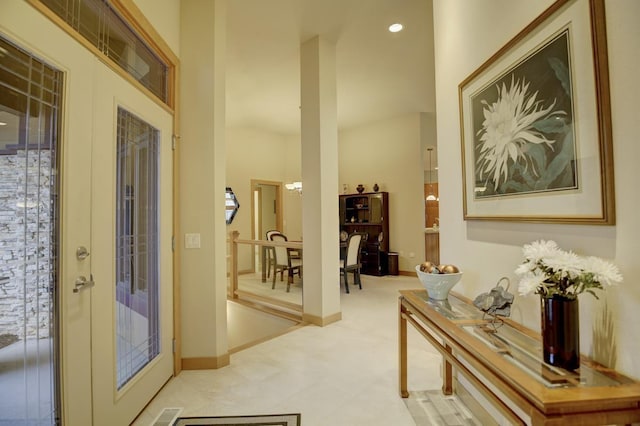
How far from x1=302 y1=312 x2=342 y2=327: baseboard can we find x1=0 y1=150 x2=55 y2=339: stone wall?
2.71 m

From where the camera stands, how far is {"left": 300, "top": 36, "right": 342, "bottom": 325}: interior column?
3686 mm

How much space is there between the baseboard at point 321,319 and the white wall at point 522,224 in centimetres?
194

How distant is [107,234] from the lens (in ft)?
5.70

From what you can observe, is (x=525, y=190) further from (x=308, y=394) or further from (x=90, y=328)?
(x=90, y=328)

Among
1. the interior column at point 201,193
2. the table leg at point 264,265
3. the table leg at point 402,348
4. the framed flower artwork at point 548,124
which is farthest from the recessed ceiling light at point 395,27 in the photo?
the table leg at point 264,265

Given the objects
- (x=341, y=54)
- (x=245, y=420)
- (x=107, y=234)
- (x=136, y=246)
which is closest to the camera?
(x=107, y=234)

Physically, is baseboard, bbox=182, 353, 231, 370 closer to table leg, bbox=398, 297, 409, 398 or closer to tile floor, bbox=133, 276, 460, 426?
tile floor, bbox=133, 276, 460, 426

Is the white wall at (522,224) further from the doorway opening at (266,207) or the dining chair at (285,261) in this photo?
the doorway opening at (266,207)

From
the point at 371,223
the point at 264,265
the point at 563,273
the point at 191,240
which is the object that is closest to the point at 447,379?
the point at 563,273

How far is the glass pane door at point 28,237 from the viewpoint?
119 centimetres

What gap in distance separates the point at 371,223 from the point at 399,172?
4.26 ft

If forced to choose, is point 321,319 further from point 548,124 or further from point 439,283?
point 548,124

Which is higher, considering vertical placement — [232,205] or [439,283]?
[232,205]

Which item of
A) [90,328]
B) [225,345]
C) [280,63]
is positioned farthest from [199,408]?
[280,63]
